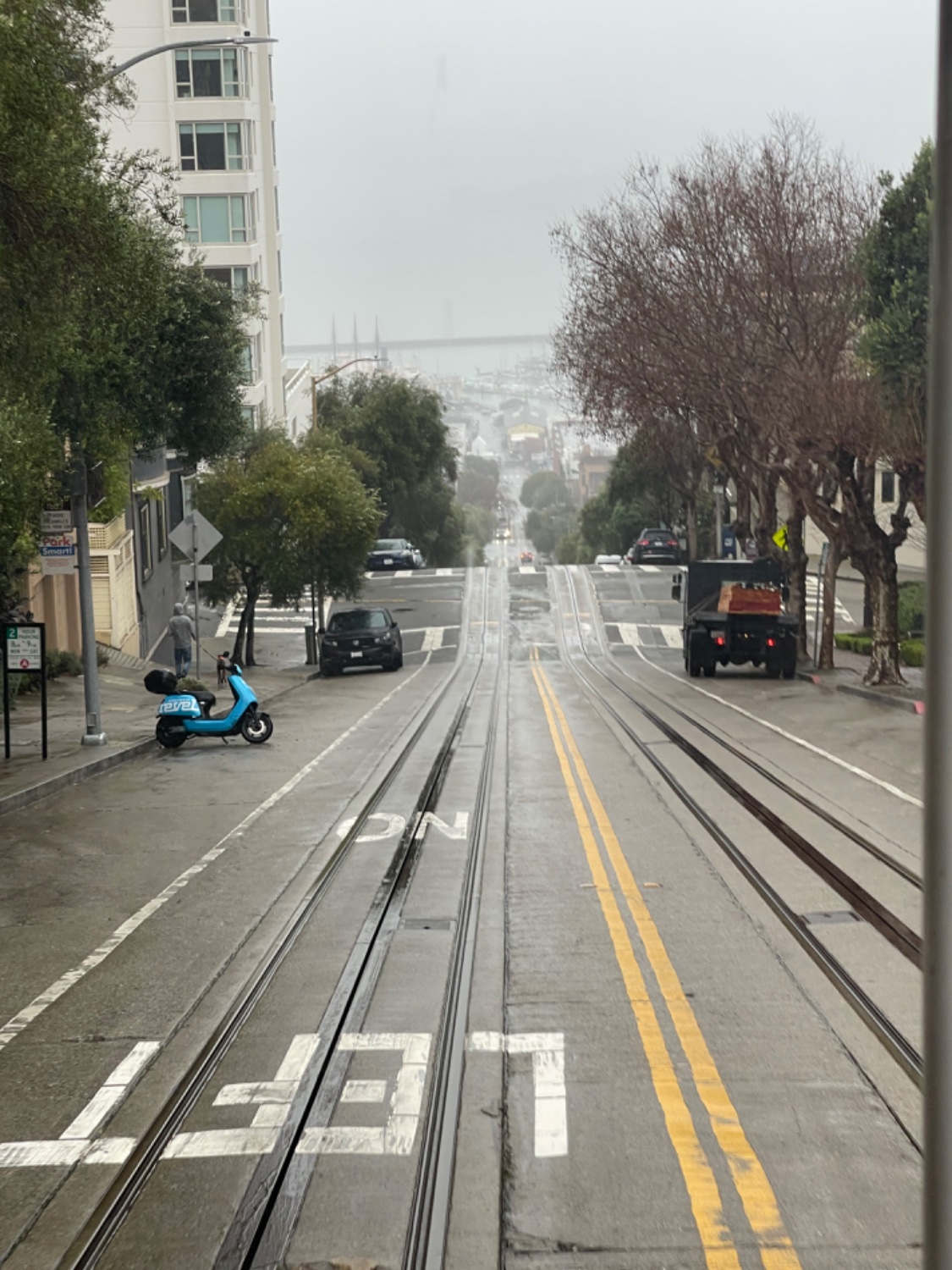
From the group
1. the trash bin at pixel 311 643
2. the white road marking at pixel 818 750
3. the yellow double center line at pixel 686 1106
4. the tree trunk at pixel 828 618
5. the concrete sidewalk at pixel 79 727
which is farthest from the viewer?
the trash bin at pixel 311 643

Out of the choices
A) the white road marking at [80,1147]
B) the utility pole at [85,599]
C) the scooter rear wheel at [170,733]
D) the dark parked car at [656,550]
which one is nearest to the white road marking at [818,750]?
the white road marking at [80,1147]

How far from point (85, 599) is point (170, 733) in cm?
227

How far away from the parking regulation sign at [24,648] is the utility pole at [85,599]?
1307 mm

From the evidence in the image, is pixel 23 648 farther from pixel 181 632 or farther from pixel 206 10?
pixel 206 10

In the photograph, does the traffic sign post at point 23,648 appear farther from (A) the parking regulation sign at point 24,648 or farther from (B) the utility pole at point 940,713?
(B) the utility pole at point 940,713

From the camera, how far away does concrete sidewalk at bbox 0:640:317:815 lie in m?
17.2

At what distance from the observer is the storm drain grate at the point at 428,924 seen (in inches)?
378

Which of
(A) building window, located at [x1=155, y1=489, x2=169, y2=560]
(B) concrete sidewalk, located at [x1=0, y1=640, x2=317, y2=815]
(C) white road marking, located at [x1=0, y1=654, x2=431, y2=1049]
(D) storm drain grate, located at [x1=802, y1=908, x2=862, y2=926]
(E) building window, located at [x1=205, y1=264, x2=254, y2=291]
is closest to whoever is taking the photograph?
(C) white road marking, located at [x1=0, y1=654, x2=431, y2=1049]

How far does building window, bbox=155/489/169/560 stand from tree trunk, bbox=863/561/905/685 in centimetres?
2612

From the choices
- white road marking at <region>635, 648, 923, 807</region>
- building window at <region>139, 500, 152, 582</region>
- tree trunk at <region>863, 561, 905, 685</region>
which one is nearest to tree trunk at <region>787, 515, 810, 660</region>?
white road marking at <region>635, 648, 923, 807</region>

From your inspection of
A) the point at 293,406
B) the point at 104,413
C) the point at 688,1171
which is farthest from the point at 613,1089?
the point at 293,406

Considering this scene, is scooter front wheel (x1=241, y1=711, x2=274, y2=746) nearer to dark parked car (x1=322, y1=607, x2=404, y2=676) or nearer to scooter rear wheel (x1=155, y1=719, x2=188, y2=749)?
scooter rear wheel (x1=155, y1=719, x2=188, y2=749)

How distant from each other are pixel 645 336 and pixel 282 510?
393 inches

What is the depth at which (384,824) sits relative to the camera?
45.1 ft
